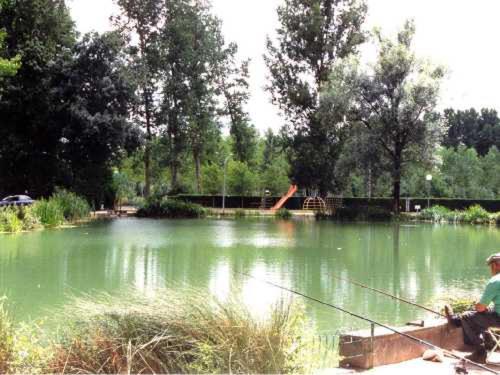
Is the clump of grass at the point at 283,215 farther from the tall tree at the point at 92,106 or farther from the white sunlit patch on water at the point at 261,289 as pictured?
the white sunlit patch on water at the point at 261,289

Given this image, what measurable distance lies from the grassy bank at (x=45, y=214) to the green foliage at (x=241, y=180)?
20.3 meters

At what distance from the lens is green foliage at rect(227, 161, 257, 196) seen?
54531 mm

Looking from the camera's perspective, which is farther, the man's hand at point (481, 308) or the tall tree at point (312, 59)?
the tall tree at point (312, 59)

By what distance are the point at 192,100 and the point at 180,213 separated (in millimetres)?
Result: 10133

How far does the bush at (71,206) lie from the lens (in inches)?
1268

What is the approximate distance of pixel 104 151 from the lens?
3872 cm

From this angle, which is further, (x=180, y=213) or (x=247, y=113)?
(x=247, y=113)

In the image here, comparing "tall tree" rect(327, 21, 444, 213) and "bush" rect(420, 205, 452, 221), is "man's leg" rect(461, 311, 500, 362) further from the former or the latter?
"bush" rect(420, 205, 452, 221)

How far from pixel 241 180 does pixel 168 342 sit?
162 feet

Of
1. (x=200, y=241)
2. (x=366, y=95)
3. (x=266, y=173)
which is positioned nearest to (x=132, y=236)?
(x=200, y=241)

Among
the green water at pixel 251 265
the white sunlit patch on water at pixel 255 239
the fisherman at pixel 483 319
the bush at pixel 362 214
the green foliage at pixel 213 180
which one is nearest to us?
the fisherman at pixel 483 319

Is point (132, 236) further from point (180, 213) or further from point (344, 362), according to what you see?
point (344, 362)

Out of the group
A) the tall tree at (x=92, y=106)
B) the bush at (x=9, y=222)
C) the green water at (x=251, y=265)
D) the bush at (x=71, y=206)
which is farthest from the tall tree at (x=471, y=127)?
the bush at (x=9, y=222)

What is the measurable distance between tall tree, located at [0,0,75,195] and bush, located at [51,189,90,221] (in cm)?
510
